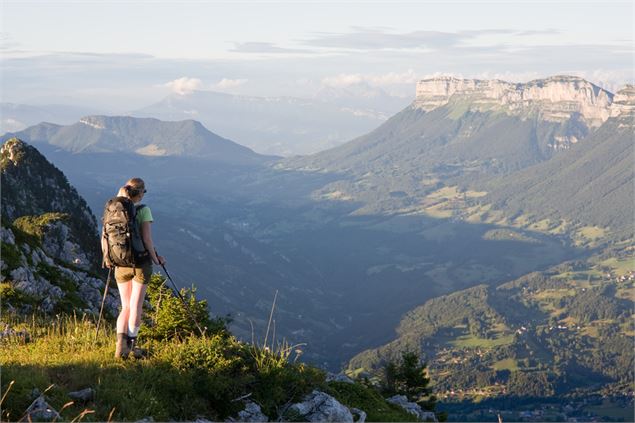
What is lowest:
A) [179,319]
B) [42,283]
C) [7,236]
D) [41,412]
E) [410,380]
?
[410,380]

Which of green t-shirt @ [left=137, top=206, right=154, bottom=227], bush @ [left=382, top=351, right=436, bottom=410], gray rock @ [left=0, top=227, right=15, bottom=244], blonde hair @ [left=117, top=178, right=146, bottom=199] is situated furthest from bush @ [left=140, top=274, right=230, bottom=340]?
bush @ [left=382, top=351, right=436, bottom=410]

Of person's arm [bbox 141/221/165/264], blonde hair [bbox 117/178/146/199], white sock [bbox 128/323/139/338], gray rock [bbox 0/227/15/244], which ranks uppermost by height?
blonde hair [bbox 117/178/146/199]

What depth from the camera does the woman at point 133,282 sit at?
12.9m

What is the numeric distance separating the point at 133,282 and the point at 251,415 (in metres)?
3.64

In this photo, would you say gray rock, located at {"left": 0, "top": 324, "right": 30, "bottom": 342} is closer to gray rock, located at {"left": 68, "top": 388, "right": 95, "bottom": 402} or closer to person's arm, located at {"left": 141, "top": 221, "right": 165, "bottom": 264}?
person's arm, located at {"left": 141, "top": 221, "right": 165, "bottom": 264}

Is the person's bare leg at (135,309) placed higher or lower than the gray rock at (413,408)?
higher

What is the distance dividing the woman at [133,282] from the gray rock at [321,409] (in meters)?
3.55

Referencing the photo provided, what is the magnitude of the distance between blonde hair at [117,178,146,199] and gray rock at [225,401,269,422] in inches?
188

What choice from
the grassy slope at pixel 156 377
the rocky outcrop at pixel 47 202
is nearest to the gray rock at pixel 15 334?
the grassy slope at pixel 156 377

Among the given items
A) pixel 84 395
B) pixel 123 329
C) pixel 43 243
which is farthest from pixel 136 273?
pixel 43 243

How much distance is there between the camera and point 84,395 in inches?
428

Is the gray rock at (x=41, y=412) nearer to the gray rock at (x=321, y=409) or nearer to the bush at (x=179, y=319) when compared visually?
the bush at (x=179, y=319)

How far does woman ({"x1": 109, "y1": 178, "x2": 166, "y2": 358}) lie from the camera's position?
1293 cm

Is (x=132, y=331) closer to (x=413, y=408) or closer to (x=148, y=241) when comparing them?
(x=148, y=241)
